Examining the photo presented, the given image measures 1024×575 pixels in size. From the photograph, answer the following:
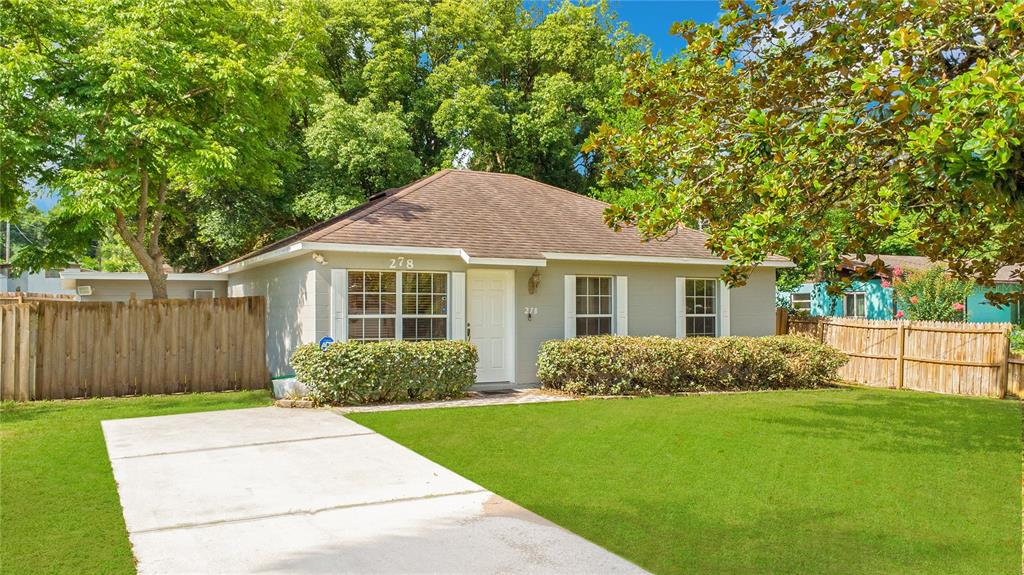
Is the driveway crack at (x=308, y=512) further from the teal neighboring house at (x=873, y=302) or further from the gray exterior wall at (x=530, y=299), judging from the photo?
the teal neighboring house at (x=873, y=302)

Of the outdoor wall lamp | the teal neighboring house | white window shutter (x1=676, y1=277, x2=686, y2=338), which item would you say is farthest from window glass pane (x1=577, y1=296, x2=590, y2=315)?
the teal neighboring house

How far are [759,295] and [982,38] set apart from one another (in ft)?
31.7

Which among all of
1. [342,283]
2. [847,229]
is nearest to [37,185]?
[342,283]

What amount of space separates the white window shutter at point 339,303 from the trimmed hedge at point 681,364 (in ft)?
12.0

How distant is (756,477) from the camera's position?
6602 millimetres

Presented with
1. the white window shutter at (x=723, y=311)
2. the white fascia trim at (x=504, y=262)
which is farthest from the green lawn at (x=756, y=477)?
the white window shutter at (x=723, y=311)

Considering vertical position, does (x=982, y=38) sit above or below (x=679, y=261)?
above

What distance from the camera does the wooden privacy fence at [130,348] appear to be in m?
11.7

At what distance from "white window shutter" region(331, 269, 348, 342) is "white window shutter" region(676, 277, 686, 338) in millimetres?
7111

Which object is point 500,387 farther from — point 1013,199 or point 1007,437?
point 1013,199

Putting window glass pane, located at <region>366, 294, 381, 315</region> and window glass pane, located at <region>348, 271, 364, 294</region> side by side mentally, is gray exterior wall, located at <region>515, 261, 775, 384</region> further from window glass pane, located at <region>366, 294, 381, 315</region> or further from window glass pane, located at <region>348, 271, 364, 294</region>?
window glass pane, located at <region>348, 271, 364, 294</region>

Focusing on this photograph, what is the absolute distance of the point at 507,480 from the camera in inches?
255

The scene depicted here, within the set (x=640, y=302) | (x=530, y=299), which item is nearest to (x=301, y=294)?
(x=530, y=299)

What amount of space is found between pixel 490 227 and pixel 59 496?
9269mm
